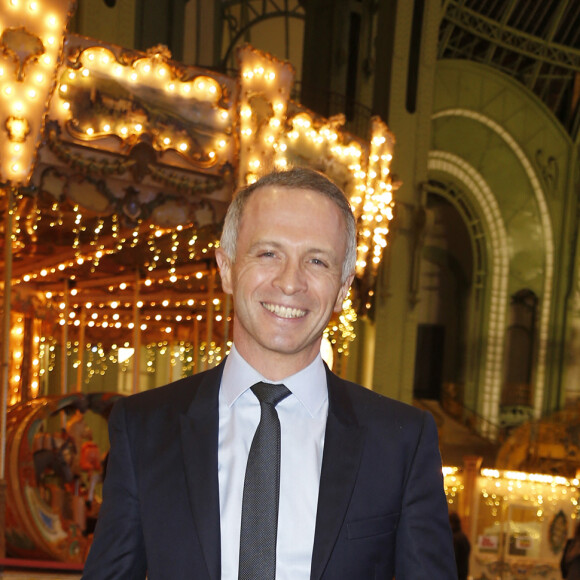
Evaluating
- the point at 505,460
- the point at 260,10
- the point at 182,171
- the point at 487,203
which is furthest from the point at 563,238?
the point at 182,171

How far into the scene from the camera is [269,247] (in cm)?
164

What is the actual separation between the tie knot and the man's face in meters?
0.02

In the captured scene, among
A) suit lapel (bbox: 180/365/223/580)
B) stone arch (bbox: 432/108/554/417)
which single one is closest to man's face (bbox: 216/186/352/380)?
suit lapel (bbox: 180/365/223/580)

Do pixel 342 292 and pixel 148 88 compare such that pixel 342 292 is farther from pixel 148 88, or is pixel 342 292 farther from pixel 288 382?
pixel 148 88

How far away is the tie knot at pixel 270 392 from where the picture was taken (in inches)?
64.2

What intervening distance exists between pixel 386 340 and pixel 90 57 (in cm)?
889

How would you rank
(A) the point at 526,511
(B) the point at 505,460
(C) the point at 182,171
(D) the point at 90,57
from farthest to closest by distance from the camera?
(B) the point at 505,460 → (A) the point at 526,511 → (C) the point at 182,171 → (D) the point at 90,57

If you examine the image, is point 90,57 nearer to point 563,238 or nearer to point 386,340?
point 386,340

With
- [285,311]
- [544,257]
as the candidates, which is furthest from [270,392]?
[544,257]

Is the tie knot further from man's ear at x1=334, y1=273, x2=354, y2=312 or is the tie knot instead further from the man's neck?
man's ear at x1=334, y1=273, x2=354, y2=312

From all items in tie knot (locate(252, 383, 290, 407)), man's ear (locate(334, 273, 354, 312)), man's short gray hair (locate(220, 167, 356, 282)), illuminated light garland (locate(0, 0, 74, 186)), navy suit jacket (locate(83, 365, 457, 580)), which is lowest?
navy suit jacket (locate(83, 365, 457, 580))

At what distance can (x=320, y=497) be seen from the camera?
1.56m

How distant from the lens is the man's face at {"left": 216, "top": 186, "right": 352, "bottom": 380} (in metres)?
1.63

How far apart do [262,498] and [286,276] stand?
16.9 inches
